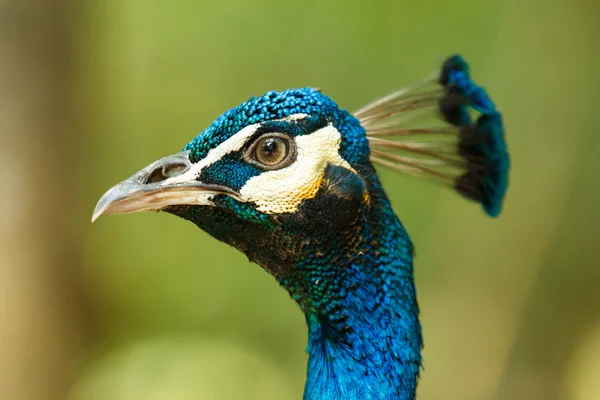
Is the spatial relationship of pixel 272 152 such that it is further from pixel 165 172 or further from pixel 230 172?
pixel 165 172

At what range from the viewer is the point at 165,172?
102 centimetres

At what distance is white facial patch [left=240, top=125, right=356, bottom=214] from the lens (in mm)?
1012

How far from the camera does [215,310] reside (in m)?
3.46

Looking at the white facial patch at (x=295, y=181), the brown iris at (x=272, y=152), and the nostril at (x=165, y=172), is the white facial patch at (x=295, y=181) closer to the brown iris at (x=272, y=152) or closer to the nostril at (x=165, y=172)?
the brown iris at (x=272, y=152)

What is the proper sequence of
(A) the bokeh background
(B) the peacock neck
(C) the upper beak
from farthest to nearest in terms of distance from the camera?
(A) the bokeh background
(B) the peacock neck
(C) the upper beak

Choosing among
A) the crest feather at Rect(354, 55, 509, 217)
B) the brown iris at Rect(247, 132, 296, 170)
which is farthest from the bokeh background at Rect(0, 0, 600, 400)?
the brown iris at Rect(247, 132, 296, 170)

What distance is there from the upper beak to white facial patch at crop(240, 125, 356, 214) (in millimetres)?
41

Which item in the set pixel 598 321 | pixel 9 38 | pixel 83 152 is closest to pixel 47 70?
pixel 9 38

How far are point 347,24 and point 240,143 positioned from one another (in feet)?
7.36

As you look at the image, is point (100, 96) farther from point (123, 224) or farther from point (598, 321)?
point (598, 321)

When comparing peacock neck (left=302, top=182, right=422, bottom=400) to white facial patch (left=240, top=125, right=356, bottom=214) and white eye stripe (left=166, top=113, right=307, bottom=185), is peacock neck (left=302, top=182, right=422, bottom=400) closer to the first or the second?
white facial patch (left=240, top=125, right=356, bottom=214)

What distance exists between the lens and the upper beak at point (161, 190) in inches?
38.1

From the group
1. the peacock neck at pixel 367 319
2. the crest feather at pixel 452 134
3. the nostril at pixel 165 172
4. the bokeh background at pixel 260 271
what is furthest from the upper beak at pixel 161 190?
the bokeh background at pixel 260 271

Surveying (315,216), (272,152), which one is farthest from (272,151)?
(315,216)
